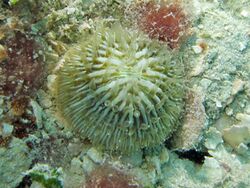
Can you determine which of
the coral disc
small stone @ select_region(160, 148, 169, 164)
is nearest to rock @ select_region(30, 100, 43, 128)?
the coral disc

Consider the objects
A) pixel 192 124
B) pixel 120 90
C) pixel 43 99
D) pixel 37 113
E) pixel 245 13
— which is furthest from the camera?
pixel 245 13

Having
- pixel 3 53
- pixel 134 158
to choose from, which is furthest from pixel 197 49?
pixel 3 53

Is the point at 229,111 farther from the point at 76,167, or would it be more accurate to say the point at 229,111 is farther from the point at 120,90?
the point at 76,167

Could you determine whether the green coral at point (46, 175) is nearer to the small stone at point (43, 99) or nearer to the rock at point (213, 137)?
the small stone at point (43, 99)

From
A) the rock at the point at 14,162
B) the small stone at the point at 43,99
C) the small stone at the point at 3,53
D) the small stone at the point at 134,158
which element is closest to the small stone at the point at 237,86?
the small stone at the point at 134,158

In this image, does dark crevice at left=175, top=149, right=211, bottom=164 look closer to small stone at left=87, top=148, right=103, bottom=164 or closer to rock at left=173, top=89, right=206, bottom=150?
rock at left=173, top=89, right=206, bottom=150

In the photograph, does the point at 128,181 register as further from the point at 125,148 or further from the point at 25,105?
the point at 25,105
